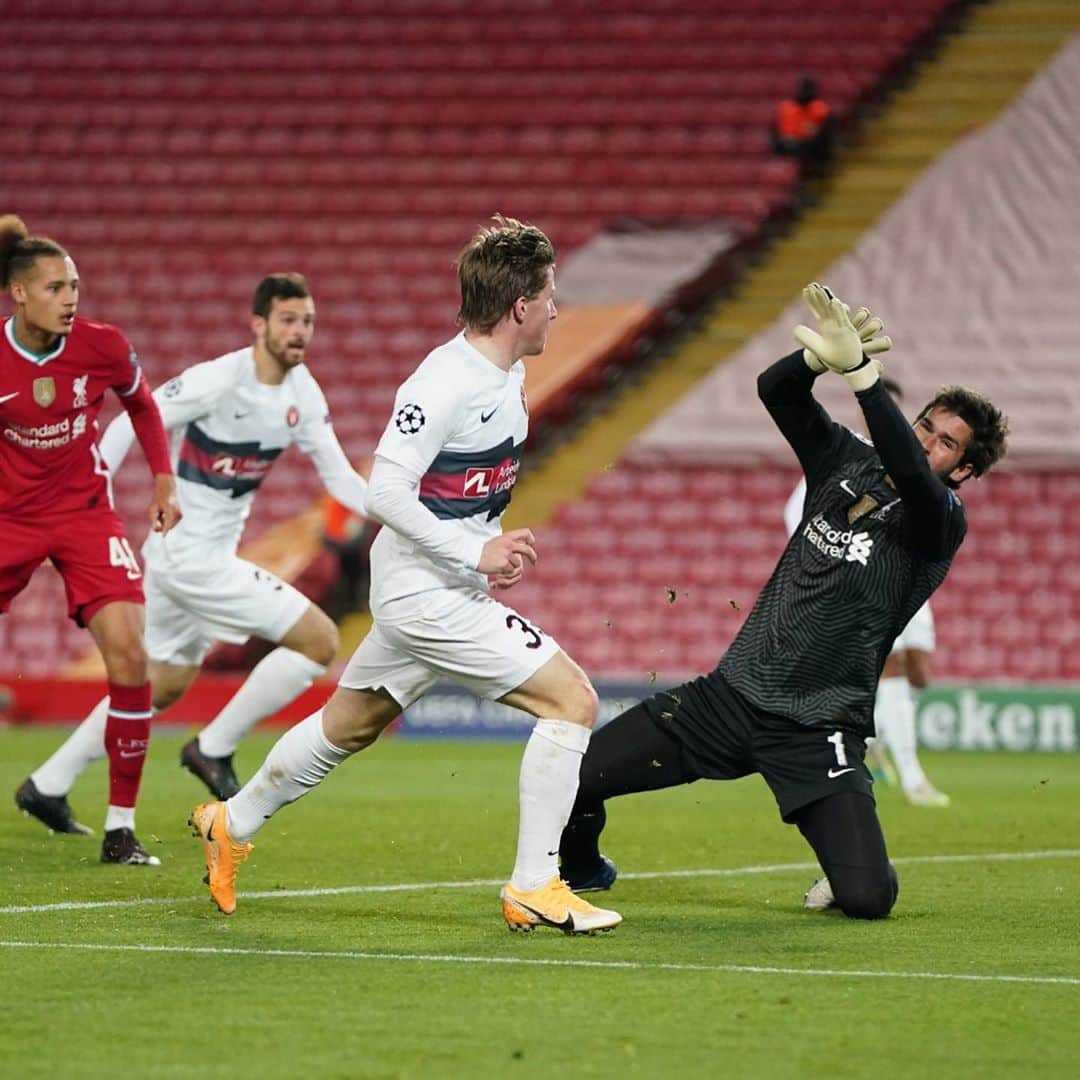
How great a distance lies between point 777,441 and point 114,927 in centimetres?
1304

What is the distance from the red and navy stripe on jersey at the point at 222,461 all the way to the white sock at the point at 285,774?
10.6 feet

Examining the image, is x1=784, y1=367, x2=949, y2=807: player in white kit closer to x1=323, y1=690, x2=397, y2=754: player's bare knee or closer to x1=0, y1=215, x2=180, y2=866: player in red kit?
x1=0, y1=215, x2=180, y2=866: player in red kit

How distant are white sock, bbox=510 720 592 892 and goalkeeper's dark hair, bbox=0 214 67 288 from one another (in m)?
2.77

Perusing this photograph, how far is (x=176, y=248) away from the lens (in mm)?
21156

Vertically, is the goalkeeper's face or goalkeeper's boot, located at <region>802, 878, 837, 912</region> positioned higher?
the goalkeeper's face

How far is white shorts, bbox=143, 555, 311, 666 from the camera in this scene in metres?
9.40

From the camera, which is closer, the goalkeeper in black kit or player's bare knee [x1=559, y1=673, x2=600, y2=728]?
player's bare knee [x1=559, y1=673, x2=600, y2=728]

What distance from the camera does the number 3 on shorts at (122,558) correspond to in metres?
7.91

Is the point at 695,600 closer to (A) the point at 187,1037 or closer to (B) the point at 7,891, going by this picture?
(B) the point at 7,891

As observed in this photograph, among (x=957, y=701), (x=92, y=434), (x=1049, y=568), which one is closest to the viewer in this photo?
(x=92, y=434)

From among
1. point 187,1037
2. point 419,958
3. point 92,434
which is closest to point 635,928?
point 419,958

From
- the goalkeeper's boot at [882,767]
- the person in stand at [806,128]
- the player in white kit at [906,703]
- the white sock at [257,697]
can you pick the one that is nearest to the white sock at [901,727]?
the player in white kit at [906,703]

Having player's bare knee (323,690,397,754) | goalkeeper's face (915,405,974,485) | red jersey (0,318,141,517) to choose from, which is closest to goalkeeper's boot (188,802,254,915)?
player's bare knee (323,690,397,754)

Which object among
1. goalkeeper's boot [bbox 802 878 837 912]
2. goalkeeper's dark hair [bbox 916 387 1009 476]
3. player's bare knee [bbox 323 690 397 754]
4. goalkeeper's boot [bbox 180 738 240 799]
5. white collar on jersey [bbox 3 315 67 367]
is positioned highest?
goalkeeper's dark hair [bbox 916 387 1009 476]
